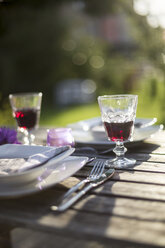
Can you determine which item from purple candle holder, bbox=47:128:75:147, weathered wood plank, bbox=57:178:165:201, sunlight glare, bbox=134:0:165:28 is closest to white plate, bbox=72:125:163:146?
purple candle holder, bbox=47:128:75:147

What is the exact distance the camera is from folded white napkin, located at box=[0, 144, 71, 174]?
A: 1.04 meters

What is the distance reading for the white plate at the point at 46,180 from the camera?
97cm

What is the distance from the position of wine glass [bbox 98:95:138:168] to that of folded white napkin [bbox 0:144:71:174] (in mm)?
279

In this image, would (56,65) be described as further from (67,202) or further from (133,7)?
(67,202)

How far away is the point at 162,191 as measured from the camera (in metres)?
1.03

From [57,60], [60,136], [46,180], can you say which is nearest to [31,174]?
[46,180]

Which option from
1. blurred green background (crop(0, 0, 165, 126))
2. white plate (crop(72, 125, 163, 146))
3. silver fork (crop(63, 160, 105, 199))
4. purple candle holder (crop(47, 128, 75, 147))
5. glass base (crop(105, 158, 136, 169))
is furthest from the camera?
blurred green background (crop(0, 0, 165, 126))

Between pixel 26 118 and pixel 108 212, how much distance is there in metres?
1.00

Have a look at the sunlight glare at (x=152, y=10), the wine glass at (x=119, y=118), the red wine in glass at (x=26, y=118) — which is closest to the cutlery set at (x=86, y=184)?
the wine glass at (x=119, y=118)

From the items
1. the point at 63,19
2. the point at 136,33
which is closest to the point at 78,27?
the point at 63,19

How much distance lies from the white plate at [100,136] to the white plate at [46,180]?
433 mm

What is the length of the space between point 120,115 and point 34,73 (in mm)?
9286

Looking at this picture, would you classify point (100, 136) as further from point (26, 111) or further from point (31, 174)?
point (31, 174)

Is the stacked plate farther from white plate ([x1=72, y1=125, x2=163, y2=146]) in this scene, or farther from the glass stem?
white plate ([x1=72, y1=125, x2=163, y2=146])
